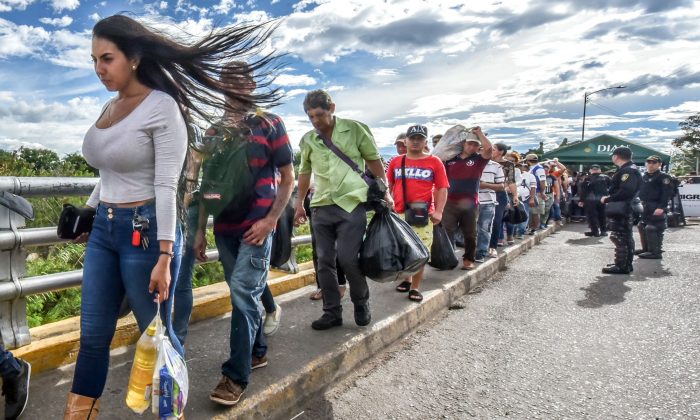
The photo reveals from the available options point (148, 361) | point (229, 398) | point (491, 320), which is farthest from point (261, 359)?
point (491, 320)

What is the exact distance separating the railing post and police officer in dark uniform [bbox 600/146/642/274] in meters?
7.33

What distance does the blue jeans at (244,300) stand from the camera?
8.74 feet

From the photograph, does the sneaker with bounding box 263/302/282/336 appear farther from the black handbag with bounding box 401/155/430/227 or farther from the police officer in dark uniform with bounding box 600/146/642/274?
the police officer in dark uniform with bounding box 600/146/642/274

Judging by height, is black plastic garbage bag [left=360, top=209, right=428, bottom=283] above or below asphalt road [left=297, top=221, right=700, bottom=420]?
above

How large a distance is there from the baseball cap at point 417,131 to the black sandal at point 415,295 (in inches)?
61.7

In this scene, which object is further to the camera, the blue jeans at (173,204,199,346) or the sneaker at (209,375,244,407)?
the blue jeans at (173,204,199,346)

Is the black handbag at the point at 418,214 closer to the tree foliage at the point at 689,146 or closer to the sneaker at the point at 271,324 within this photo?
the sneaker at the point at 271,324

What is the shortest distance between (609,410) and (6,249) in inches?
140

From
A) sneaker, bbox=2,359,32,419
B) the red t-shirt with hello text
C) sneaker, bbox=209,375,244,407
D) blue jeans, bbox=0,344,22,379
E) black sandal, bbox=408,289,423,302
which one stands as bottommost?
black sandal, bbox=408,289,423,302

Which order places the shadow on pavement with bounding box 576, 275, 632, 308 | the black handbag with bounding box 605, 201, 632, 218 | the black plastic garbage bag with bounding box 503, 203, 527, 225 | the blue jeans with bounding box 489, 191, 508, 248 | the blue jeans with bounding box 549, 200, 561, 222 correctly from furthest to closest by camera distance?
the blue jeans with bounding box 549, 200, 561, 222 < the black plastic garbage bag with bounding box 503, 203, 527, 225 < the blue jeans with bounding box 489, 191, 508, 248 < the black handbag with bounding box 605, 201, 632, 218 < the shadow on pavement with bounding box 576, 275, 632, 308

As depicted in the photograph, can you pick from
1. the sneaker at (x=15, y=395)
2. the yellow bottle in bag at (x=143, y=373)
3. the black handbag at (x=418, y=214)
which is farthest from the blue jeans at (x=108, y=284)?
the black handbag at (x=418, y=214)

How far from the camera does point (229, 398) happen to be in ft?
8.53

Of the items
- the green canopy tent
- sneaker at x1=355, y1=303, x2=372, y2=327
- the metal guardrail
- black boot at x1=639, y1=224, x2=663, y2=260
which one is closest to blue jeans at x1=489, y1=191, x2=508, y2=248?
black boot at x1=639, y1=224, x2=663, y2=260

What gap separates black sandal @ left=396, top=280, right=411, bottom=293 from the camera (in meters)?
5.35
